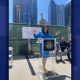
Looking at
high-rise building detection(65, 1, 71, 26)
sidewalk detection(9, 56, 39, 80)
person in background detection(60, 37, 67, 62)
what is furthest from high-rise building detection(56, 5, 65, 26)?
sidewalk detection(9, 56, 39, 80)

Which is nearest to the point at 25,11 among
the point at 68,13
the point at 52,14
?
the point at 52,14

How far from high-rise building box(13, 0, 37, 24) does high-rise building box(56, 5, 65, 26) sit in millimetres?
188

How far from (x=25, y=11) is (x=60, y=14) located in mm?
279

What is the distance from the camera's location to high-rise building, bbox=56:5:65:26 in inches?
56.8

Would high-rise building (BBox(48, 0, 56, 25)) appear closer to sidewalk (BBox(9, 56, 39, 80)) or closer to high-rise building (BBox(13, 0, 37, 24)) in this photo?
high-rise building (BBox(13, 0, 37, 24))

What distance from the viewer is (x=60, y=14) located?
146 centimetres

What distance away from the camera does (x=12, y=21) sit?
4.45 feet

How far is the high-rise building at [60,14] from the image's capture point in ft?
4.73

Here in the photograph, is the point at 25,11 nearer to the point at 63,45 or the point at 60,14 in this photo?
the point at 60,14

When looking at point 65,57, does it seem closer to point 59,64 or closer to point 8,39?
point 59,64

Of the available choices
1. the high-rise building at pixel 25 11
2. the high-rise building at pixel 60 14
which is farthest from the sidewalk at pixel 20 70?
the high-rise building at pixel 60 14

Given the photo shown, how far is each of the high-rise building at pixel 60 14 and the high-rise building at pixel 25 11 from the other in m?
0.19
